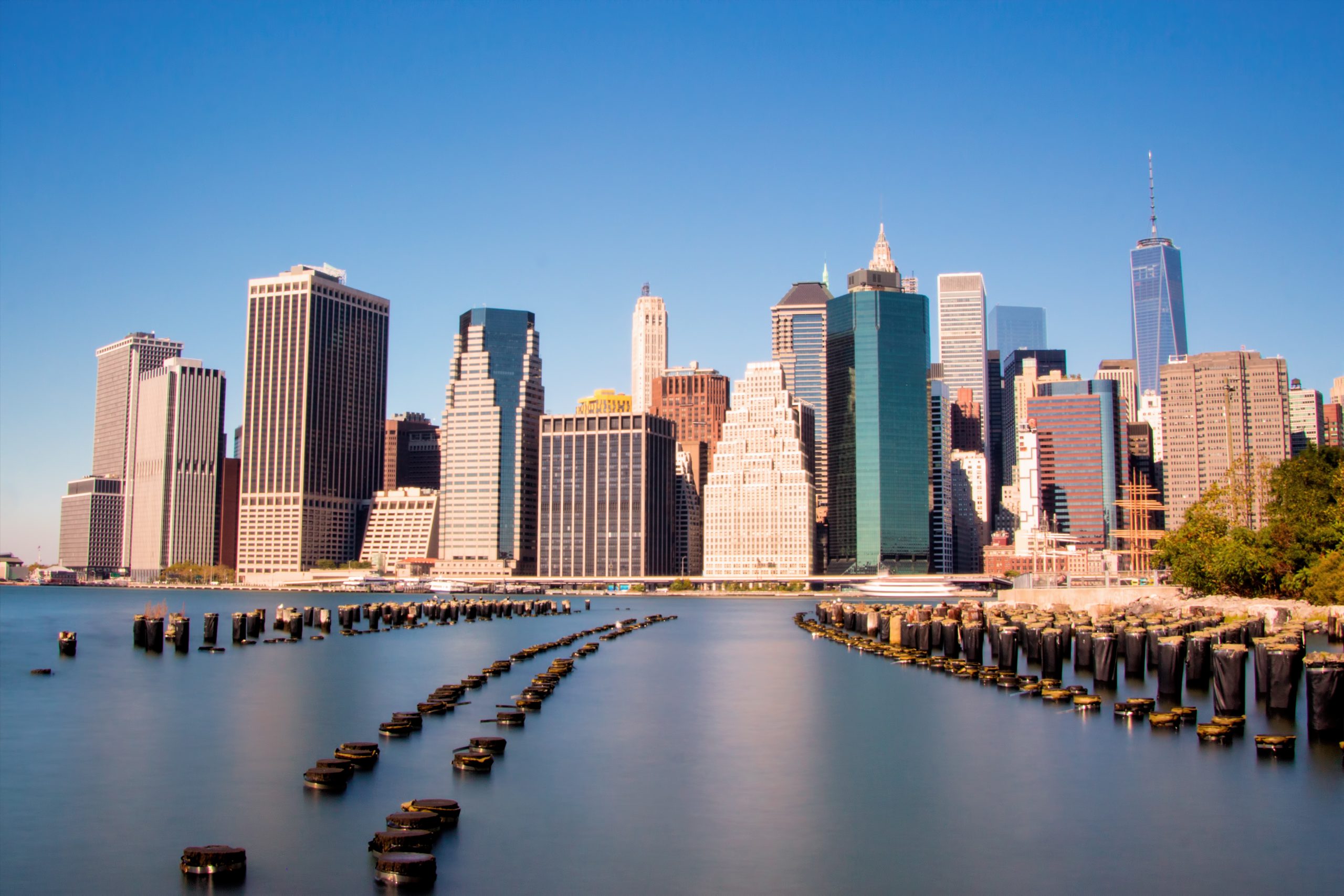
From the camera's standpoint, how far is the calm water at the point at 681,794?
29281mm

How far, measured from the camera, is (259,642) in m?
107

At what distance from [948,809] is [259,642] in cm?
8392

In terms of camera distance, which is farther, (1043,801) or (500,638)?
(500,638)

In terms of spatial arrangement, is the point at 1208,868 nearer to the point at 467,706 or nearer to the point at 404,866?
the point at 404,866

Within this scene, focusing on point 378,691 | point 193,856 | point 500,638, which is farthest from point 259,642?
point 193,856

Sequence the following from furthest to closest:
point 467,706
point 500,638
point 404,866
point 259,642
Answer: point 500,638, point 259,642, point 467,706, point 404,866

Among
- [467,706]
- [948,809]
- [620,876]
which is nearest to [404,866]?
[620,876]

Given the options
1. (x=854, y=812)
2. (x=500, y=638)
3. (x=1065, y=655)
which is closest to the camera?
(x=854, y=812)

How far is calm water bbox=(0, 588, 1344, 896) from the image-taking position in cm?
2928

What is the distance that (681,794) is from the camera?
38.5 meters

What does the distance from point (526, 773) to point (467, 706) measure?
17.6 meters

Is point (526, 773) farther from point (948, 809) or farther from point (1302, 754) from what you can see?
point (1302, 754)

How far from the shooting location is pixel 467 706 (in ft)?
190

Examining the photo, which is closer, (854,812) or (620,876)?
(620,876)
